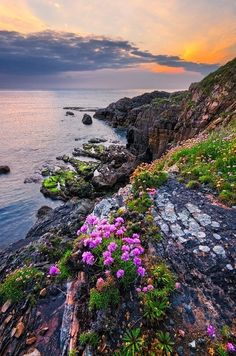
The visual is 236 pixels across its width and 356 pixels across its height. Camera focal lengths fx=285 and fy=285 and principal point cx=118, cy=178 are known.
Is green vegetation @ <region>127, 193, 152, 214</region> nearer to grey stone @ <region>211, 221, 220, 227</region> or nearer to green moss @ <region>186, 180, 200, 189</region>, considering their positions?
green moss @ <region>186, 180, 200, 189</region>

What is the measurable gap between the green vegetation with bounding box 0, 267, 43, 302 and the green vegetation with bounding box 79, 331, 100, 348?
3656 mm

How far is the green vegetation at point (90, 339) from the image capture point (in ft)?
20.7

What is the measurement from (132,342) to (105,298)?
3.71ft

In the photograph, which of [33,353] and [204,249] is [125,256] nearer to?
[204,249]

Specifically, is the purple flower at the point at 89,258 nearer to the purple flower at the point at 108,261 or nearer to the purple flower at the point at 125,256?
the purple flower at the point at 108,261

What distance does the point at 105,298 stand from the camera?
22.1 feet

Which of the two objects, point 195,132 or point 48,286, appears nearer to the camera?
point 48,286

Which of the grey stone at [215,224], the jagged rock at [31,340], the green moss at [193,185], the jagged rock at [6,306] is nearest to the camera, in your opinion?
the jagged rock at [31,340]

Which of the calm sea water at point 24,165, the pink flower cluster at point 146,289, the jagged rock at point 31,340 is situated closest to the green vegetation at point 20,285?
the jagged rock at point 31,340

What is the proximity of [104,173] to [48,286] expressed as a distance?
3121 centimetres

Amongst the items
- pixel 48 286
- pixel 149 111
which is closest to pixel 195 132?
pixel 48 286

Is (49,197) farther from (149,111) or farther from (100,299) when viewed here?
(149,111)

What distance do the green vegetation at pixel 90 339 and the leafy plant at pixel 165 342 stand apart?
1363 mm

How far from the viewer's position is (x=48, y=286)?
9359 millimetres
